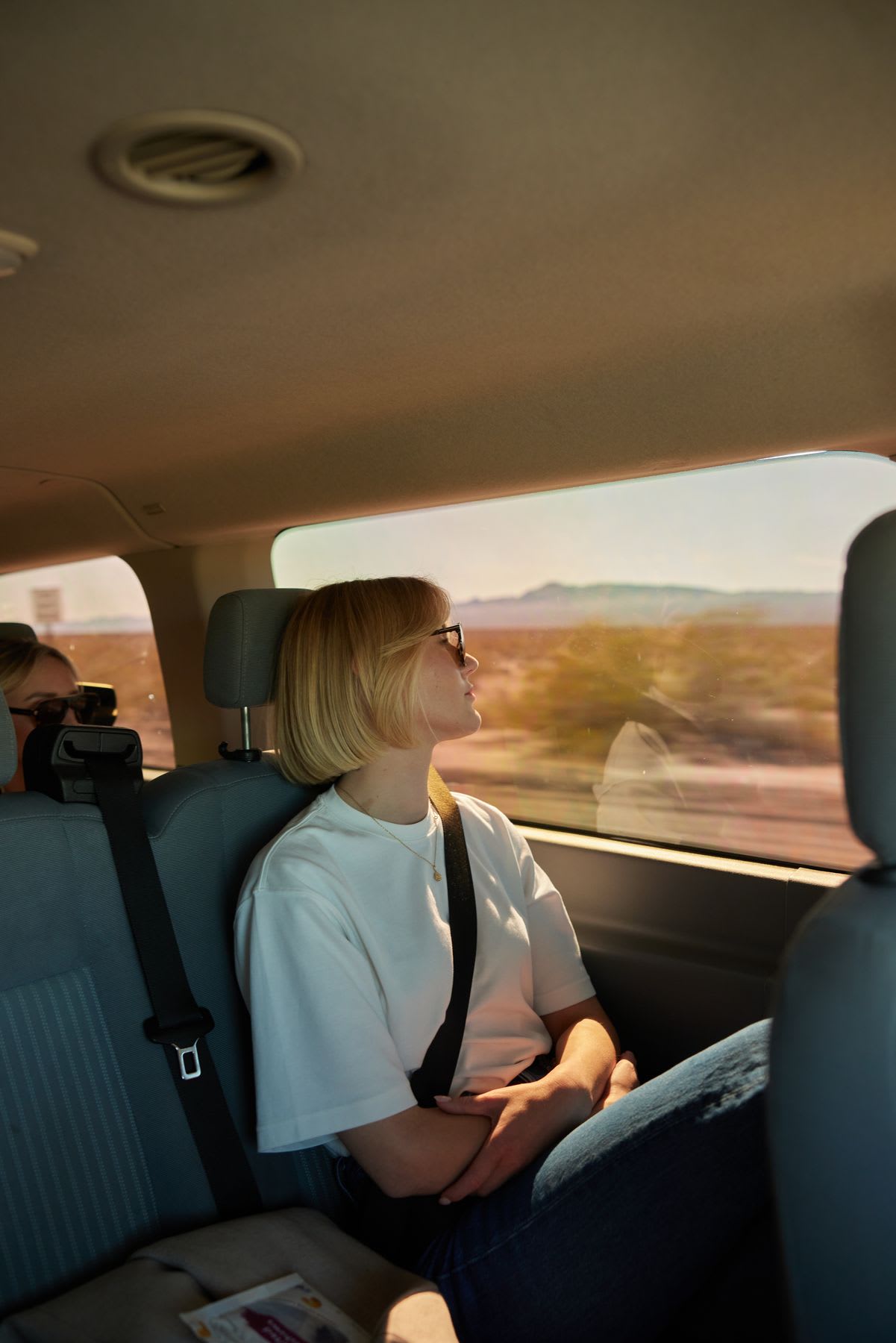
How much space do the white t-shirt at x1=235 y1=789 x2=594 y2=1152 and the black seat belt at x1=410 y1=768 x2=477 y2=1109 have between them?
18 mm

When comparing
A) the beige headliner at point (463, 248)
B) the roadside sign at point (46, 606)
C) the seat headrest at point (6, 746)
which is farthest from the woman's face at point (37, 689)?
the roadside sign at point (46, 606)

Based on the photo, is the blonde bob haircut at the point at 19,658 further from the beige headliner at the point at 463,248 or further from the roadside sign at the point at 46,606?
the roadside sign at the point at 46,606

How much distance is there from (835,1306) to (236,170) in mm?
1421

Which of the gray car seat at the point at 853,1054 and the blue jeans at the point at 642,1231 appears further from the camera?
the blue jeans at the point at 642,1231

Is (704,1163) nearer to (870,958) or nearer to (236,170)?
(870,958)

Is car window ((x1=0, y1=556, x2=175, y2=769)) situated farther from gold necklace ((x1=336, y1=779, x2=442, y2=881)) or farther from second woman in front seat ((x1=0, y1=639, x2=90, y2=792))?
gold necklace ((x1=336, y1=779, x2=442, y2=881))

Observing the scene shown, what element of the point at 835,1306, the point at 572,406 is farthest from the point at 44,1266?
the point at 572,406

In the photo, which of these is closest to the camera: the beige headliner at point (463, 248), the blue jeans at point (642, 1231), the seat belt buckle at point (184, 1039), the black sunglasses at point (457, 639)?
the beige headliner at point (463, 248)

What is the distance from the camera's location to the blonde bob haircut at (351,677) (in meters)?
1.98

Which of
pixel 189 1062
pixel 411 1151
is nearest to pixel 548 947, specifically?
pixel 411 1151

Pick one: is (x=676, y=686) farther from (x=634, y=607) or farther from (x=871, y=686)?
(x=871, y=686)

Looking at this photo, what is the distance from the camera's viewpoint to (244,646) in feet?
6.98

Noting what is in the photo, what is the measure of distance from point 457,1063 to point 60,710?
1483mm

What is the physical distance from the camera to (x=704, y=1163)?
150cm
